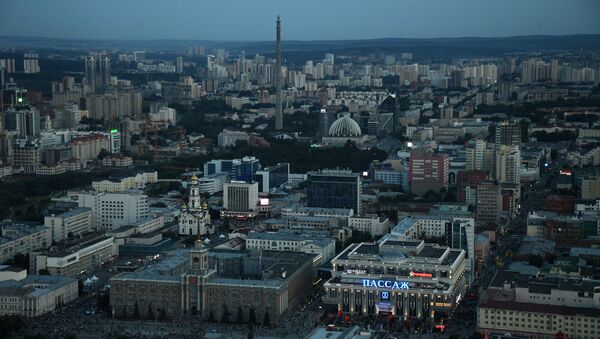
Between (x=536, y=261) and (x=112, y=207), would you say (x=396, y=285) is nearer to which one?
(x=536, y=261)

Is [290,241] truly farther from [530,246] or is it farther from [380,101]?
[380,101]

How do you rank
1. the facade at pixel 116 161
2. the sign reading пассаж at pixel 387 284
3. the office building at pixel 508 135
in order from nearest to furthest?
1. the sign reading пассаж at pixel 387 284
2. the facade at pixel 116 161
3. the office building at pixel 508 135

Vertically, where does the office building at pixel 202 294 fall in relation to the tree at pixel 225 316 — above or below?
above

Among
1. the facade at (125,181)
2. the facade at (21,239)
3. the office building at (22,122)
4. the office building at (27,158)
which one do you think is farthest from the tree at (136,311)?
the office building at (22,122)

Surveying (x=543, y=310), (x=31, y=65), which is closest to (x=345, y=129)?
(x=31, y=65)

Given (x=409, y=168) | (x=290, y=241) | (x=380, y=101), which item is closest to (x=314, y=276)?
(x=290, y=241)

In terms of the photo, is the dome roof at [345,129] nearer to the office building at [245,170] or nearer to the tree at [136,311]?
the office building at [245,170]

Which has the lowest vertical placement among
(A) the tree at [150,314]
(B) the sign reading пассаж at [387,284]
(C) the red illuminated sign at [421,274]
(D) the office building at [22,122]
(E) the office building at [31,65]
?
(A) the tree at [150,314]
